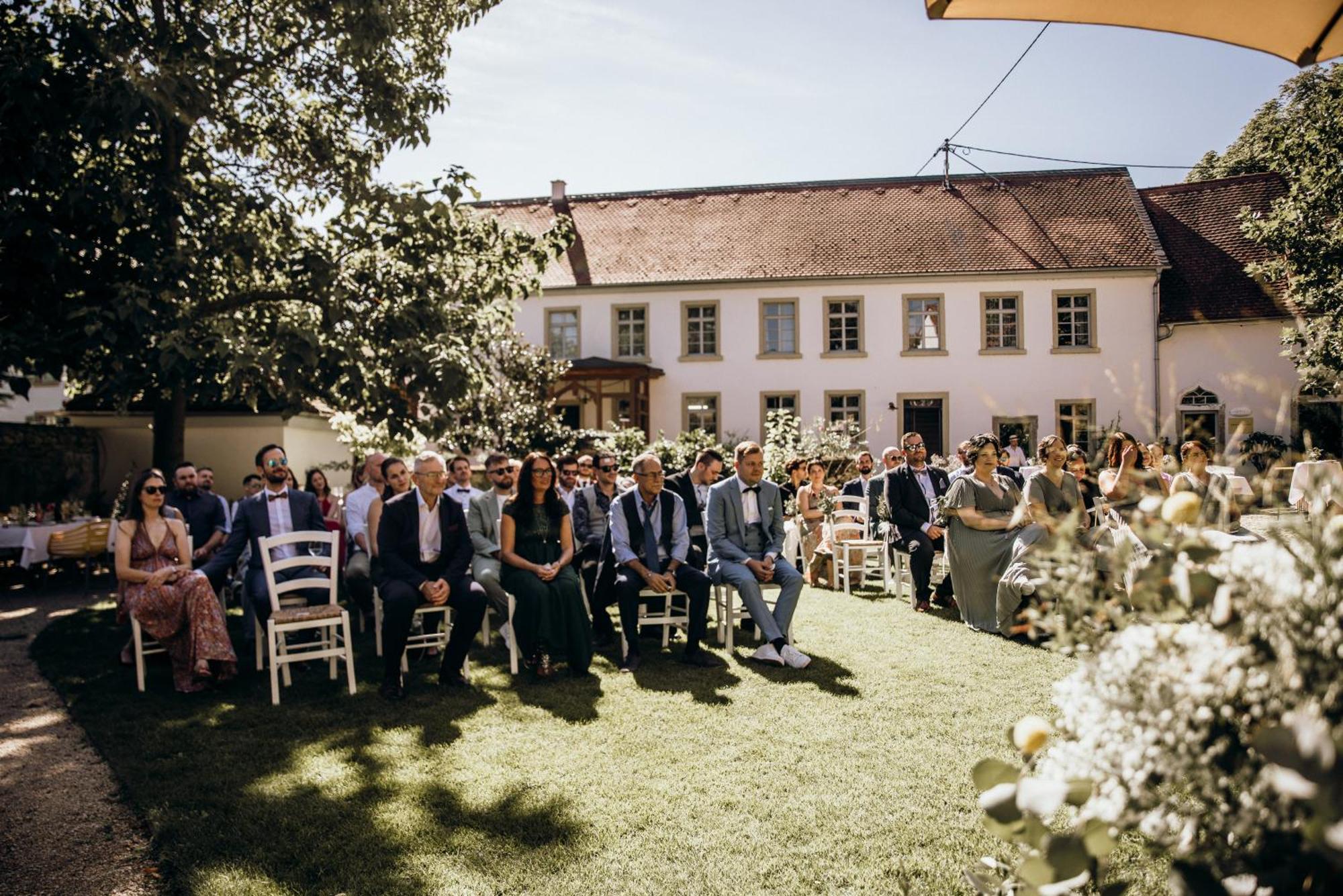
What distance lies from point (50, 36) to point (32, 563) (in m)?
7.27

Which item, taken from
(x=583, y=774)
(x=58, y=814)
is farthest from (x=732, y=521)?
(x=58, y=814)

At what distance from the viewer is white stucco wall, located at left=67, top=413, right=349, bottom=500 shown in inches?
784

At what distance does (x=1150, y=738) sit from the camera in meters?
1.41

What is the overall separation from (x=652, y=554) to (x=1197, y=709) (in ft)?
22.8

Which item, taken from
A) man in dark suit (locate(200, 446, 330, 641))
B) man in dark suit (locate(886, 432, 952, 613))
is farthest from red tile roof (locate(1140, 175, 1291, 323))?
man in dark suit (locate(200, 446, 330, 641))

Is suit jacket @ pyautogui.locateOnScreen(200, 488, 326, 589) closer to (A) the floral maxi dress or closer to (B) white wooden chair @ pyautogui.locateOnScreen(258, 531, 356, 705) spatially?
(B) white wooden chair @ pyautogui.locateOnScreen(258, 531, 356, 705)

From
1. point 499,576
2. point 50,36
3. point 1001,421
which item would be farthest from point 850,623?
point 1001,421

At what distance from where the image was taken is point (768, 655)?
302 inches

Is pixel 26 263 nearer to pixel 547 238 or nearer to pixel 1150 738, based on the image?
pixel 547 238

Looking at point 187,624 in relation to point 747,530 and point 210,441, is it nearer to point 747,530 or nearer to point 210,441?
point 747,530

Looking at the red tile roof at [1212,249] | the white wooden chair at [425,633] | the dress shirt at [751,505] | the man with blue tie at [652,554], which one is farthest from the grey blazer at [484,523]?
the red tile roof at [1212,249]

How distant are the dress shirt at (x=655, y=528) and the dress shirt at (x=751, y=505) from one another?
0.56 meters

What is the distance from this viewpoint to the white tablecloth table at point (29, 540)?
12.9 m

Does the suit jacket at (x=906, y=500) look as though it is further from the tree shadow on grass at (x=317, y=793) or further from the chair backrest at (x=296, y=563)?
the chair backrest at (x=296, y=563)
